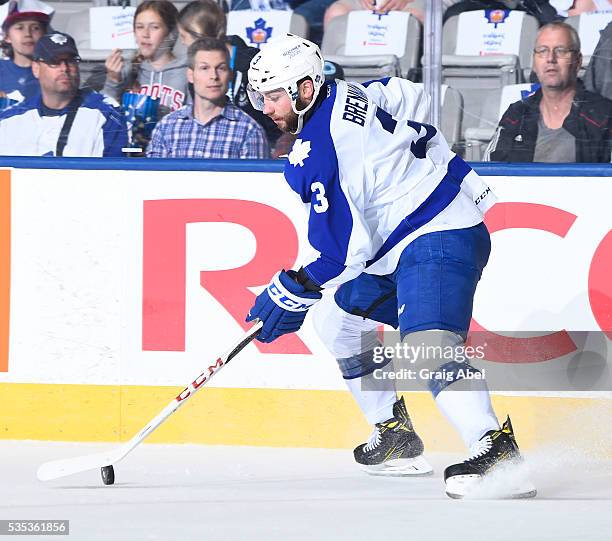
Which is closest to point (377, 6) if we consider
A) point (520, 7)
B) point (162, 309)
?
point (520, 7)

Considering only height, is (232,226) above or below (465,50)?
below

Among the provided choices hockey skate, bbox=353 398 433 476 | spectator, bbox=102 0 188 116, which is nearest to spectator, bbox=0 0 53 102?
spectator, bbox=102 0 188 116

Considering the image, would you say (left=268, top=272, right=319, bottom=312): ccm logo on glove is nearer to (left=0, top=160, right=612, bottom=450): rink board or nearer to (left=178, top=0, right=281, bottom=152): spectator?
(left=0, top=160, right=612, bottom=450): rink board

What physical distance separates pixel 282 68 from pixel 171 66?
1.19 m

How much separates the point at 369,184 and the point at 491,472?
0.81 metres

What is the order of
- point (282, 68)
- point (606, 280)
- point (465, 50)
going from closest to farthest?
point (282, 68) < point (606, 280) < point (465, 50)

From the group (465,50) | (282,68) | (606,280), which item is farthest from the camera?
(465,50)

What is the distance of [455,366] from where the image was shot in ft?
11.6

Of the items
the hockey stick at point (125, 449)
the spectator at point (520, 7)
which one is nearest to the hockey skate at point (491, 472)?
the hockey stick at point (125, 449)

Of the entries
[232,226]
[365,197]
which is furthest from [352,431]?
[365,197]

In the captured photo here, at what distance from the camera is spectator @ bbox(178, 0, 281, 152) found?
14.9 feet

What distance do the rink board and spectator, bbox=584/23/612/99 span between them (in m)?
0.55

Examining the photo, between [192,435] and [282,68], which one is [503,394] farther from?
[282,68]

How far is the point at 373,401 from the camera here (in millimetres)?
4023
